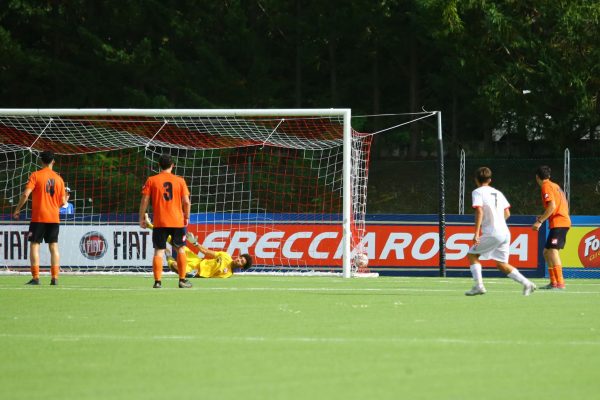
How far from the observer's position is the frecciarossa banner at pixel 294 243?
22875mm

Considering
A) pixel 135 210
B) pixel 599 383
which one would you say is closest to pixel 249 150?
pixel 135 210

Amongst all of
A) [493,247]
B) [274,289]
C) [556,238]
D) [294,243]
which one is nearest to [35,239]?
[274,289]

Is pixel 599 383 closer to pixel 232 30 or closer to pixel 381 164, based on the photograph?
pixel 381 164

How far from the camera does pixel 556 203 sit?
1733cm

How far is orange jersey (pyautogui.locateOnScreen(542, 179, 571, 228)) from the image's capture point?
17.1m

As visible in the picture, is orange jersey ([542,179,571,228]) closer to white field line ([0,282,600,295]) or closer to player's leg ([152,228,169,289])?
white field line ([0,282,600,295])

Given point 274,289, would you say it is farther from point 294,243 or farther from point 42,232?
point 294,243

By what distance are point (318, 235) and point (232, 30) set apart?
23434 millimetres

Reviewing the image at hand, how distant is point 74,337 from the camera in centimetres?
993

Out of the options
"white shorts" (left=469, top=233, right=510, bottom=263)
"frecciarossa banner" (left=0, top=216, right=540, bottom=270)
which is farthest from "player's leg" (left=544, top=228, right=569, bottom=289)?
"frecciarossa banner" (left=0, top=216, right=540, bottom=270)

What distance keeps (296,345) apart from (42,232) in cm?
878

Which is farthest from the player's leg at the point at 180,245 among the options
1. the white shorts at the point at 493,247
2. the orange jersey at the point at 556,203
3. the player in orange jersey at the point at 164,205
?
the orange jersey at the point at 556,203

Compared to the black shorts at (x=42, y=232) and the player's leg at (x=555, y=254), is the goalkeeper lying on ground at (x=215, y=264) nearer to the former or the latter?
the black shorts at (x=42, y=232)

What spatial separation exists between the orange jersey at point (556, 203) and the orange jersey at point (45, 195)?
289 inches
